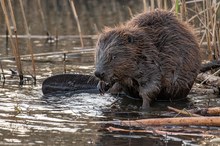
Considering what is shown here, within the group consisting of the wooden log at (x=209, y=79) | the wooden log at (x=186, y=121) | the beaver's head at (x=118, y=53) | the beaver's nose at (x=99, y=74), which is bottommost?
the wooden log at (x=209, y=79)

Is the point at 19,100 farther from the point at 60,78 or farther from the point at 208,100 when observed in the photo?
the point at 208,100

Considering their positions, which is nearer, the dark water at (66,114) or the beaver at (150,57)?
the dark water at (66,114)

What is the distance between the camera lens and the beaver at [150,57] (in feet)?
14.8

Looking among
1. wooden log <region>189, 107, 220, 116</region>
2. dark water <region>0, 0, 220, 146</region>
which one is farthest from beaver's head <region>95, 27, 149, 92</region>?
wooden log <region>189, 107, 220, 116</region>

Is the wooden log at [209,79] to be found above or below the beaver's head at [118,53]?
below

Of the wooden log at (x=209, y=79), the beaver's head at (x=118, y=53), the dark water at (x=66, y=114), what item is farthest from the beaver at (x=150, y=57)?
the wooden log at (x=209, y=79)

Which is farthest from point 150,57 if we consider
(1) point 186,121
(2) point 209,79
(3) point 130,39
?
(1) point 186,121

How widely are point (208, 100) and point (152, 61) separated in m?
0.54

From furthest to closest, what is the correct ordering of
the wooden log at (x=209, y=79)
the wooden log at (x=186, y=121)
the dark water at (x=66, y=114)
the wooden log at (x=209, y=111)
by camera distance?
the wooden log at (x=209, y=79) < the wooden log at (x=209, y=111) < the wooden log at (x=186, y=121) < the dark water at (x=66, y=114)

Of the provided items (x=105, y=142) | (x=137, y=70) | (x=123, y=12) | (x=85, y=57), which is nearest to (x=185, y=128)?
(x=105, y=142)

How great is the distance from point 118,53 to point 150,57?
0.27 m

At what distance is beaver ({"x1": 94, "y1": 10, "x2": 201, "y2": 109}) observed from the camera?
178 inches

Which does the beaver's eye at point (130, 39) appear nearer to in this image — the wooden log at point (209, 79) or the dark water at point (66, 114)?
the dark water at point (66, 114)

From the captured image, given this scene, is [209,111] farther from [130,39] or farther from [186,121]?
[130,39]
